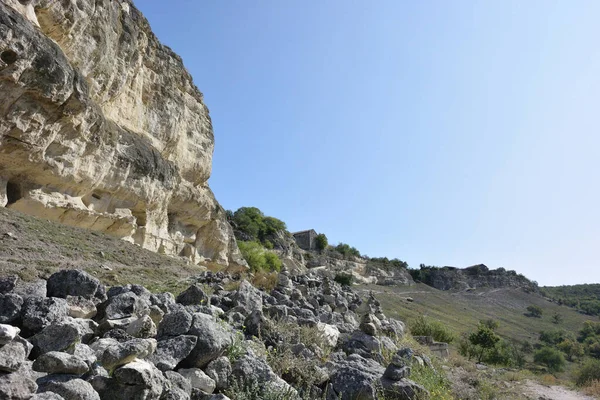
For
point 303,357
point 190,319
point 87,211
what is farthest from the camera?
point 87,211

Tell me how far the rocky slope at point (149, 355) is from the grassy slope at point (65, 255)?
129 inches

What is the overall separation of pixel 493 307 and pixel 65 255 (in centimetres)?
5683

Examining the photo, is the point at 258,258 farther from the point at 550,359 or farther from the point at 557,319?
the point at 557,319

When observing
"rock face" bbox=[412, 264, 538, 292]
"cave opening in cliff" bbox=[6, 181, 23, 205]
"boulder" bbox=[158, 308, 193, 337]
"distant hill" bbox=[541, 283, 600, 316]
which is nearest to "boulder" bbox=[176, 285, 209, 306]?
"boulder" bbox=[158, 308, 193, 337]

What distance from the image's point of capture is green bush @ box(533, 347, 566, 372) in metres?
25.7

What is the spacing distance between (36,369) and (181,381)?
2.58ft

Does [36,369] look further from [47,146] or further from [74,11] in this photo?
[74,11]

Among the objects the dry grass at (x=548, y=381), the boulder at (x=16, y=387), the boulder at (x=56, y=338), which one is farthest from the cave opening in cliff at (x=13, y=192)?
the dry grass at (x=548, y=381)

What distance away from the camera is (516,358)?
23703 millimetres

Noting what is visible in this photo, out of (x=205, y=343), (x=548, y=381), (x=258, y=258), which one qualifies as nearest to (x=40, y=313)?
(x=205, y=343)

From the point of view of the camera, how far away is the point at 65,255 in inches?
340

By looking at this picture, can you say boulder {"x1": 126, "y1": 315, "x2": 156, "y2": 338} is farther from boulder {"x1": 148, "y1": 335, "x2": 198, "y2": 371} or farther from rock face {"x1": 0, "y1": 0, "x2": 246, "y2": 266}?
rock face {"x1": 0, "y1": 0, "x2": 246, "y2": 266}

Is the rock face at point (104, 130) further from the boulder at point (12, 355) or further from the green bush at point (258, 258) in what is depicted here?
the boulder at point (12, 355)

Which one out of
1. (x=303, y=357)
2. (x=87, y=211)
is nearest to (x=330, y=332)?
(x=303, y=357)
